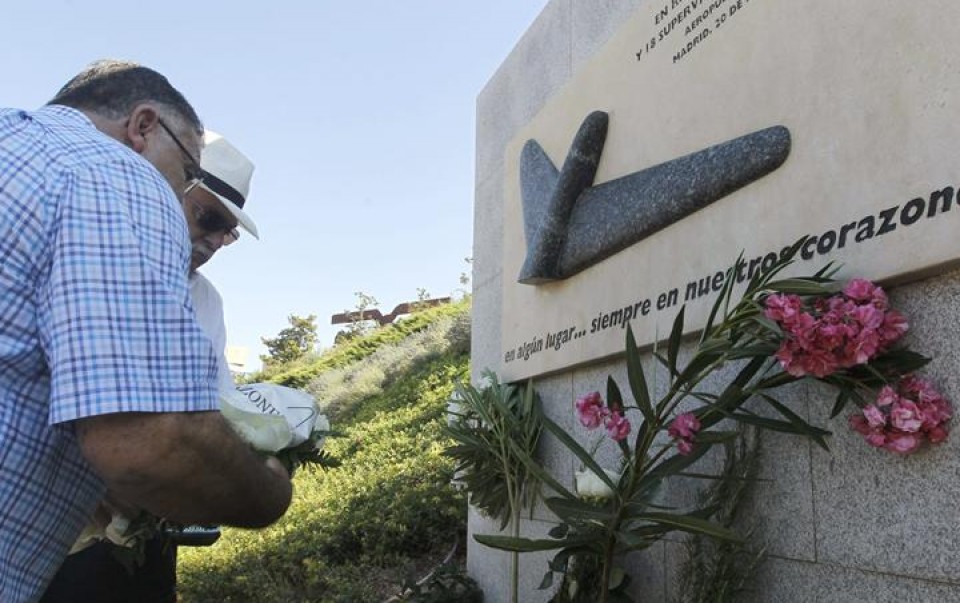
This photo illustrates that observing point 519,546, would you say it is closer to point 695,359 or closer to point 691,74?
point 695,359

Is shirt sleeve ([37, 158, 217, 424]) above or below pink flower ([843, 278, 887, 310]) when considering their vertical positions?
below

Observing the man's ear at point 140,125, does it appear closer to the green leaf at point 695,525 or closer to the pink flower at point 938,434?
the green leaf at point 695,525

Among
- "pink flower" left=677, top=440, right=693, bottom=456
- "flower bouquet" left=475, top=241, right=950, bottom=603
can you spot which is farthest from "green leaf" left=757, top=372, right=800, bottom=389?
"pink flower" left=677, top=440, right=693, bottom=456

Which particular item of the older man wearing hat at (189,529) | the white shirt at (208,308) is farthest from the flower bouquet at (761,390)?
the white shirt at (208,308)

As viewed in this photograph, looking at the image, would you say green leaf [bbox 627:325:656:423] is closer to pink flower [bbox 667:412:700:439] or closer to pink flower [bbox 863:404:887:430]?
pink flower [bbox 667:412:700:439]

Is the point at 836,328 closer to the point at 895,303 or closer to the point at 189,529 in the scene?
the point at 895,303

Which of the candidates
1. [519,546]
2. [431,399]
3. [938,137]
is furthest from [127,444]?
[431,399]

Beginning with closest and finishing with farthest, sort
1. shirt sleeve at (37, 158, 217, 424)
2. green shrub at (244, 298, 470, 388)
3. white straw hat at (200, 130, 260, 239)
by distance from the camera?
shirt sleeve at (37, 158, 217, 424) < white straw hat at (200, 130, 260, 239) < green shrub at (244, 298, 470, 388)

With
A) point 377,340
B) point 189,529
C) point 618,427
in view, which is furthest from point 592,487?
point 377,340

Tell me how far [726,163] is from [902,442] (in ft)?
3.54

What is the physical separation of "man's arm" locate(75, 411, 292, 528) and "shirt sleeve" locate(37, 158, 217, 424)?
0.10 feet

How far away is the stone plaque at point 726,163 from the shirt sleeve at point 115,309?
1.62 metres

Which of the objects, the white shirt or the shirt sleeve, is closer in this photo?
the shirt sleeve

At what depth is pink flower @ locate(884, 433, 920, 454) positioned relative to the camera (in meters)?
1.72
